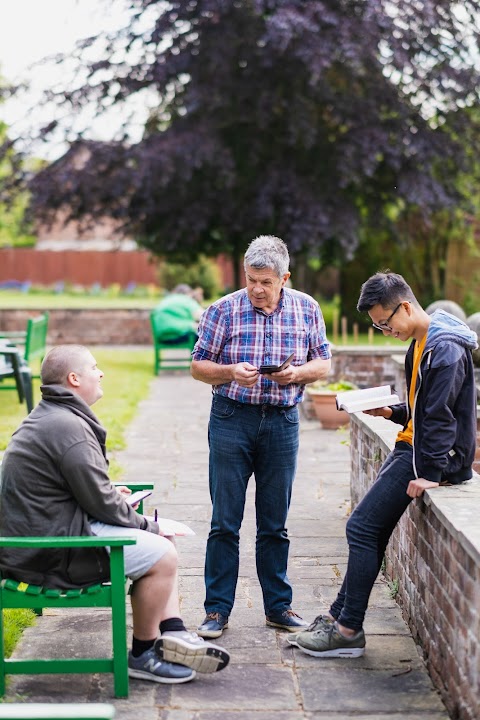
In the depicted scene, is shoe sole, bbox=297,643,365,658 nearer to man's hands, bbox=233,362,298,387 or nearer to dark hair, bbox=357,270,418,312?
man's hands, bbox=233,362,298,387

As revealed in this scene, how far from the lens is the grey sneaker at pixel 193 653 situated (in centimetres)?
399

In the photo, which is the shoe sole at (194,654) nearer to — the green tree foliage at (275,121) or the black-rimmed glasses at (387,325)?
the black-rimmed glasses at (387,325)

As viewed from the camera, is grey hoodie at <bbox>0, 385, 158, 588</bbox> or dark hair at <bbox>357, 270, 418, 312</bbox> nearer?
grey hoodie at <bbox>0, 385, 158, 588</bbox>

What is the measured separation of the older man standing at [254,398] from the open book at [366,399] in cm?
17

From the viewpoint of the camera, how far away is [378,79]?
19.6 m

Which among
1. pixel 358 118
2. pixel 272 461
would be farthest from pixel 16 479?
pixel 358 118

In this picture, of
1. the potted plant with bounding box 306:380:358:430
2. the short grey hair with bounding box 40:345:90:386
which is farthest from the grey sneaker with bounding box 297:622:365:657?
the potted plant with bounding box 306:380:358:430

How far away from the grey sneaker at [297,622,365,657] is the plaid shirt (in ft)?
3.31

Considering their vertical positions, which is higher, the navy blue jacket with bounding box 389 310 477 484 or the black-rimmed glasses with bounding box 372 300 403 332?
the black-rimmed glasses with bounding box 372 300 403 332

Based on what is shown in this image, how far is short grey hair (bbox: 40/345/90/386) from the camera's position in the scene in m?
4.06

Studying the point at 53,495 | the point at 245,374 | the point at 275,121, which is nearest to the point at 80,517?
the point at 53,495

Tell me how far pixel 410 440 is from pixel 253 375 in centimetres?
72

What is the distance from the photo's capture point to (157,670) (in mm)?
4027

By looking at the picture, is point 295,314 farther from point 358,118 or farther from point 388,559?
point 358,118
